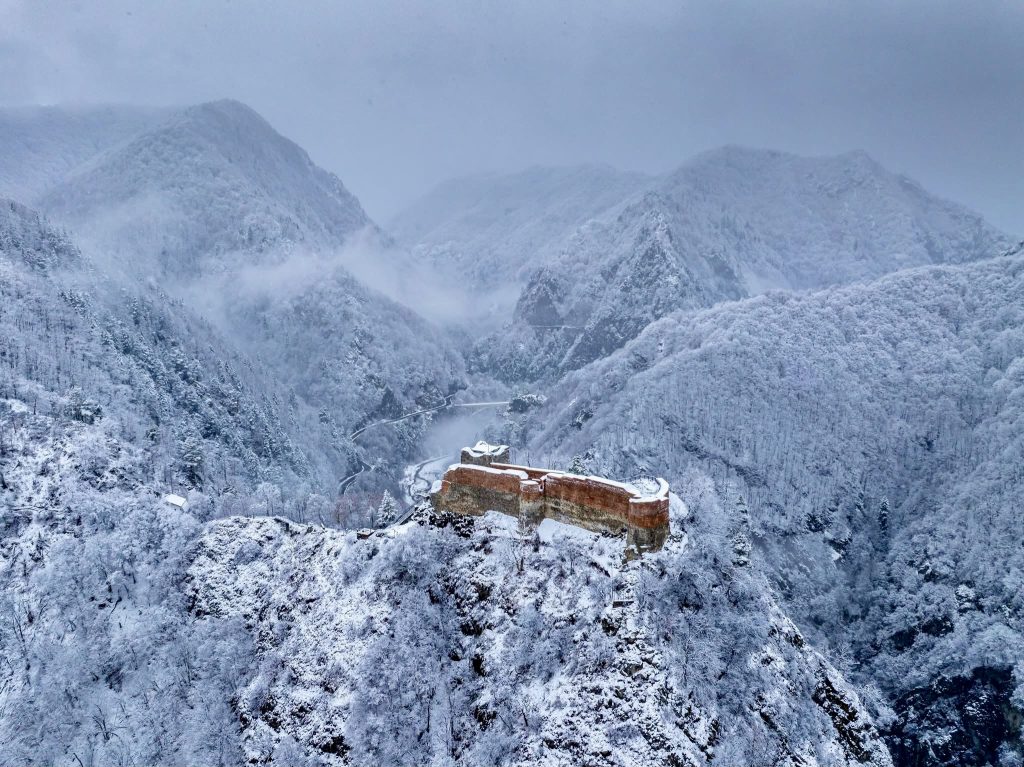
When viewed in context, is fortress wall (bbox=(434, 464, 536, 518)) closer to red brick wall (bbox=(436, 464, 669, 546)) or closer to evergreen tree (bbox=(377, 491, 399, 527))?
red brick wall (bbox=(436, 464, 669, 546))

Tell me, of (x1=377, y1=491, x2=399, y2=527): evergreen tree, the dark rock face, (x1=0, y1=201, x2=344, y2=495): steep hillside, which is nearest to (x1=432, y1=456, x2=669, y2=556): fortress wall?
(x1=0, y1=201, x2=344, y2=495): steep hillside

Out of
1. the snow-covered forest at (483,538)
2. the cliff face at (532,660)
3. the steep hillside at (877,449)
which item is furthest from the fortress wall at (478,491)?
the steep hillside at (877,449)

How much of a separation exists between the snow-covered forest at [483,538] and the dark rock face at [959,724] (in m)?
0.36

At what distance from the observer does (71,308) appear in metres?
92.8

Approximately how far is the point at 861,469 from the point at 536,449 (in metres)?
61.1

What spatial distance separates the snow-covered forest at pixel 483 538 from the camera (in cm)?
3117

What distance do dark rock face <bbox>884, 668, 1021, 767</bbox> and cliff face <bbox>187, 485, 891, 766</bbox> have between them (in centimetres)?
5306

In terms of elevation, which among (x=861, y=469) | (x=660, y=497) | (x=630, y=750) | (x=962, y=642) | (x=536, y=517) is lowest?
(x=962, y=642)

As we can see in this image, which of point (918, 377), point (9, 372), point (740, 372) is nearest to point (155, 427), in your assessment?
point (9, 372)

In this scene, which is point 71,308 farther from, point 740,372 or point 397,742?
point 740,372

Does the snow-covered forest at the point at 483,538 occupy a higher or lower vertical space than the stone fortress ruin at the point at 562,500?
lower

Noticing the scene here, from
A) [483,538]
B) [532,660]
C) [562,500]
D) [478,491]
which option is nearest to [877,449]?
[562,500]

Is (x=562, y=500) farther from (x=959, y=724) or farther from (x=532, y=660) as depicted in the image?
(x=959, y=724)

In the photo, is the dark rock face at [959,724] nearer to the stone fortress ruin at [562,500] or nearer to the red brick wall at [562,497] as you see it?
the stone fortress ruin at [562,500]
